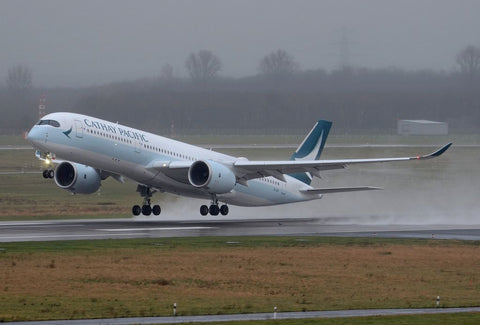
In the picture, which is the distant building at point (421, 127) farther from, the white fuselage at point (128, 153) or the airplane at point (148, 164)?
the white fuselage at point (128, 153)

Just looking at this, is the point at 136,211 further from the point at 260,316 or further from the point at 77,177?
the point at 260,316

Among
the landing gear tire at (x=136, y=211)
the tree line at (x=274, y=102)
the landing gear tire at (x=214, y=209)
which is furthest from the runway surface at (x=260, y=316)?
the tree line at (x=274, y=102)

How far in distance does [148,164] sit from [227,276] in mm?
18890

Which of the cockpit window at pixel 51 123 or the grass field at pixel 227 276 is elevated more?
the cockpit window at pixel 51 123

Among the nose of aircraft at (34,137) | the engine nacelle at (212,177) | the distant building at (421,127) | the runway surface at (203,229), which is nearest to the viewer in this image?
the runway surface at (203,229)

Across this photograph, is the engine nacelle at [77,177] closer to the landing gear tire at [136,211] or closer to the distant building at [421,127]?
the landing gear tire at [136,211]

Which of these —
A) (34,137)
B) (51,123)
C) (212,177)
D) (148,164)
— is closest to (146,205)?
(148,164)

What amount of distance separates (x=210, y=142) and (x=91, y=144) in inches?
1602

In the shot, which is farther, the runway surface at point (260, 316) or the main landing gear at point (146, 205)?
the main landing gear at point (146, 205)

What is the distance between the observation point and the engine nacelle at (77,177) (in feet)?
159

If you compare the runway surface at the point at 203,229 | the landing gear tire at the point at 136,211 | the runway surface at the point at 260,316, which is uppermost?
the landing gear tire at the point at 136,211

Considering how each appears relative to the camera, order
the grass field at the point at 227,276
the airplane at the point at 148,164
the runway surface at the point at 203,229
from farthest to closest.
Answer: the airplane at the point at 148,164 < the runway surface at the point at 203,229 < the grass field at the point at 227,276

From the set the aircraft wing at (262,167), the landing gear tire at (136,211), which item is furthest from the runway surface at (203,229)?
the aircraft wing at (262,167)

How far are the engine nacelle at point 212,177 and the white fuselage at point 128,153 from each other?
1303mm
